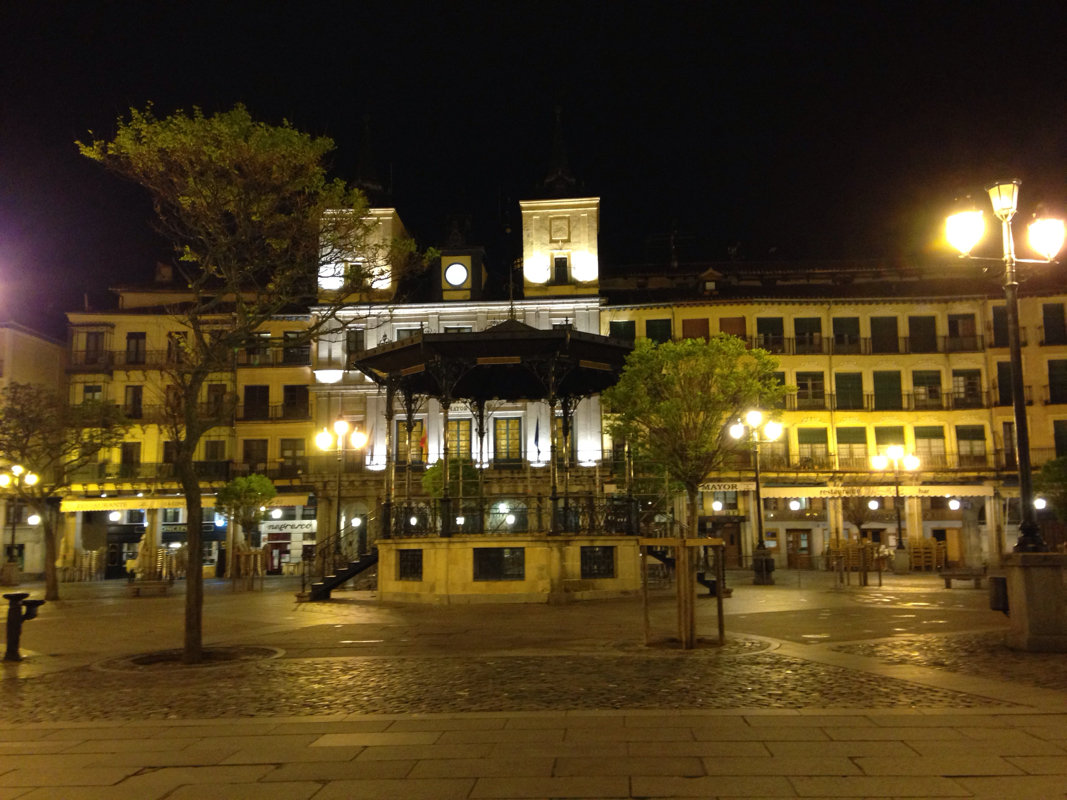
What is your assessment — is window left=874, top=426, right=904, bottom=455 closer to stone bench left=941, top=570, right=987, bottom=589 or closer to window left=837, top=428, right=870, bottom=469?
window left=837, top=428, right=870, bottom=469

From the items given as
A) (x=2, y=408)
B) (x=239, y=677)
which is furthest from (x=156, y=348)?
(x=239, y=677)

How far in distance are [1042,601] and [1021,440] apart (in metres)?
2.22

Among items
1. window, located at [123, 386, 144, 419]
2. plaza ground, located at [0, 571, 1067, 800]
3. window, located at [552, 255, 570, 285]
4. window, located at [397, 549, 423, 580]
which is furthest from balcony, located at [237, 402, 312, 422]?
plaza ground, located at [0, 571, 1067, 800]

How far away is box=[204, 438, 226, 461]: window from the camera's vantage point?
2047 inches

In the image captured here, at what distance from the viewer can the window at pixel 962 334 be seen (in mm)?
49531

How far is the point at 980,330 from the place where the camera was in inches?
1954

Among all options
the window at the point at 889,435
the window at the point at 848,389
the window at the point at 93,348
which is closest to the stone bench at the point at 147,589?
the window at the point at 93,348

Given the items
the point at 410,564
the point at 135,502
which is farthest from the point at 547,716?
the point at 135,502

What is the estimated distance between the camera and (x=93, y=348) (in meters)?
52.5

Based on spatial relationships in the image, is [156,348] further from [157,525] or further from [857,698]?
[857,698]

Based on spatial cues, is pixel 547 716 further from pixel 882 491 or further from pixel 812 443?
pixel 882 491

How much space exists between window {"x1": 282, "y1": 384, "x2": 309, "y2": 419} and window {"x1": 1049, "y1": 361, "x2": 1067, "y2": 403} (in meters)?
39.8

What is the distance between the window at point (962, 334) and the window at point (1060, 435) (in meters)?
5.60

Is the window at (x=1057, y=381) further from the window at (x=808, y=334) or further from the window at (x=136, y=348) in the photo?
the window at (x=136, y=348)
